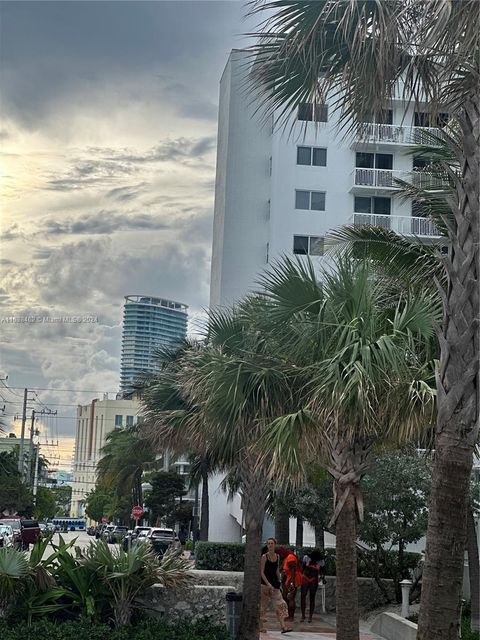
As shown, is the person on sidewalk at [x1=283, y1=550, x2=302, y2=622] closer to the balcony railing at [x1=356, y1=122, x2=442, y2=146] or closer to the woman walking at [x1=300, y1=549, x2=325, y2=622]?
the woman walking at [x1=300, y1=549, x2=325, y2=622]

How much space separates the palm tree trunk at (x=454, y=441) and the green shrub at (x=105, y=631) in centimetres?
636

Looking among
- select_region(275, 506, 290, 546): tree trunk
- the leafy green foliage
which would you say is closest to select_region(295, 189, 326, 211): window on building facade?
select_region(275, 506, 290, 546): tree trunk

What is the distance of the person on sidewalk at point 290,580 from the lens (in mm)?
19984

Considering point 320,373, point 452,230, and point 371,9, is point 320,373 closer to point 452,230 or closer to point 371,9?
point 452,230

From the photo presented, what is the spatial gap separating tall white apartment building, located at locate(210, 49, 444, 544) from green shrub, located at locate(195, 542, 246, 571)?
789 inches

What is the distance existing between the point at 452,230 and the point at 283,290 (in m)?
3.79

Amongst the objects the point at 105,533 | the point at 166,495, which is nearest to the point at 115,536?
the point at 166,495

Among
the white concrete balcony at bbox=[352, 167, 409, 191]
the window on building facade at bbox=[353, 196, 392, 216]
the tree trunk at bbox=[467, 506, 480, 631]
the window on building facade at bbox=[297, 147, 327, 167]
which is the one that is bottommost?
the tree trunk at bbox=[467, 506, 480, 631]

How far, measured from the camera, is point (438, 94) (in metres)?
9.70

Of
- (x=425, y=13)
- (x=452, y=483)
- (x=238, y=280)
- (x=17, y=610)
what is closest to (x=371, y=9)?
(x=425, y=13)

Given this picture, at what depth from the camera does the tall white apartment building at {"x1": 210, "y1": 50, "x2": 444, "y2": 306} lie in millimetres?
51469

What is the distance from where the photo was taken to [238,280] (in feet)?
174

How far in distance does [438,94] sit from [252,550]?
10494 mm

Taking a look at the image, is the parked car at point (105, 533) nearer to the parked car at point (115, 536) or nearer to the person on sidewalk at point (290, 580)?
the parked car at point (115, 536)
